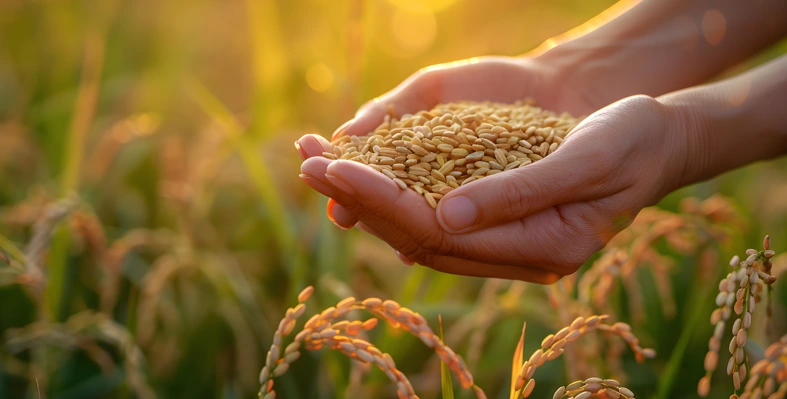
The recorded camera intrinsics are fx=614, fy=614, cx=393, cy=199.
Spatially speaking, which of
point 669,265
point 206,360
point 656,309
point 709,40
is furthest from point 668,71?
point 206,360

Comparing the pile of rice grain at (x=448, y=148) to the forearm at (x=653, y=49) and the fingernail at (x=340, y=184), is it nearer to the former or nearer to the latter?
the fingernail at (x=340, y=184)

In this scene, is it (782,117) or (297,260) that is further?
(297,260)

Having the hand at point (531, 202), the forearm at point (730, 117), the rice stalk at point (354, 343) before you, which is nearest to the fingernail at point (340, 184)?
the hand at point (531, 202)

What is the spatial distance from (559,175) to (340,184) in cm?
49

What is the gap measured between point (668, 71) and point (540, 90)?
1.59ft

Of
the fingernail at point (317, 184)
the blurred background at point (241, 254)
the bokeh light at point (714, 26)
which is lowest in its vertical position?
the blurred background at point (241, 254)

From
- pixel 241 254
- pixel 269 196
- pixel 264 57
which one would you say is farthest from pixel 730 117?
pixel 241 254

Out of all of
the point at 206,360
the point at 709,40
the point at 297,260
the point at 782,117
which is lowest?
the point at 206,360

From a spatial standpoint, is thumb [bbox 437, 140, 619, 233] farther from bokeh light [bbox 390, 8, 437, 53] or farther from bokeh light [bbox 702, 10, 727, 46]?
bokeh light [bbox 390, 8, 437, 53]

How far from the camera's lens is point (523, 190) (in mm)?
1361

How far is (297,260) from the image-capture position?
82.0 inches

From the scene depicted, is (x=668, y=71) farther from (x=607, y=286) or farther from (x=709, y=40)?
(x=607, y=286)

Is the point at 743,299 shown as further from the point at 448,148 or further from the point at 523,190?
the point at 448,148

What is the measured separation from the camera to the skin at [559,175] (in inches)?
53.6
